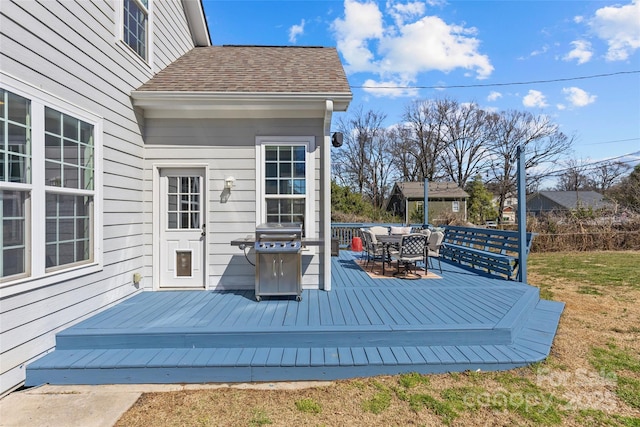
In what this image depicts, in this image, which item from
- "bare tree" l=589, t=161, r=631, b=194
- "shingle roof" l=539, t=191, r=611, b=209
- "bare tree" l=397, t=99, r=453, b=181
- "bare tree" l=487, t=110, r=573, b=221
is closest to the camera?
"bare tree" l=487, t=110, r=573, b=221

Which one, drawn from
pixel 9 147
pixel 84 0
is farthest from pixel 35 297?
pixel 84 0

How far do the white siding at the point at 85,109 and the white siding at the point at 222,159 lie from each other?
0.84ft

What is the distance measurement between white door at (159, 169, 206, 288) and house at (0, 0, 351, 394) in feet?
0.06

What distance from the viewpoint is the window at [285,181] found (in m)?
4.41

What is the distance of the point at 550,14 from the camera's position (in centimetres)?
872

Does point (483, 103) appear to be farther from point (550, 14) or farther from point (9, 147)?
point (9, 147)

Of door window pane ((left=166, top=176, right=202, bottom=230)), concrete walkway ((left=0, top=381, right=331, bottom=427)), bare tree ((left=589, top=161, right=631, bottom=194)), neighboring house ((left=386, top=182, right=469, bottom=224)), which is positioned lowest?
concrete walkway ((left=0, top=381, right=331, bottom=427))

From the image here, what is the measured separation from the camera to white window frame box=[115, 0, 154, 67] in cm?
377

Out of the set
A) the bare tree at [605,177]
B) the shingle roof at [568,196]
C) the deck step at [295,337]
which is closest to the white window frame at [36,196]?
the deck step at [295,337]

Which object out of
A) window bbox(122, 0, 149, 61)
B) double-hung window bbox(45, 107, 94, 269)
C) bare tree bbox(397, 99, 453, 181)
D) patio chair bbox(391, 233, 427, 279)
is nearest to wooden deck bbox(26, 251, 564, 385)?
double-hung window bbox(45, 107, 94, 269)

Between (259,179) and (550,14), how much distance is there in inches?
413

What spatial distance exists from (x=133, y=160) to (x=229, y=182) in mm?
1343

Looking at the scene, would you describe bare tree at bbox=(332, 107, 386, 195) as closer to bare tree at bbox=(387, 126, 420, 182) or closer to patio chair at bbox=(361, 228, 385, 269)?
bare tree at bbox=(387, 126, 420, 182)

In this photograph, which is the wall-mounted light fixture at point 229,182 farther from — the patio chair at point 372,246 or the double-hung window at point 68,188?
the patio chair at point 372,246
